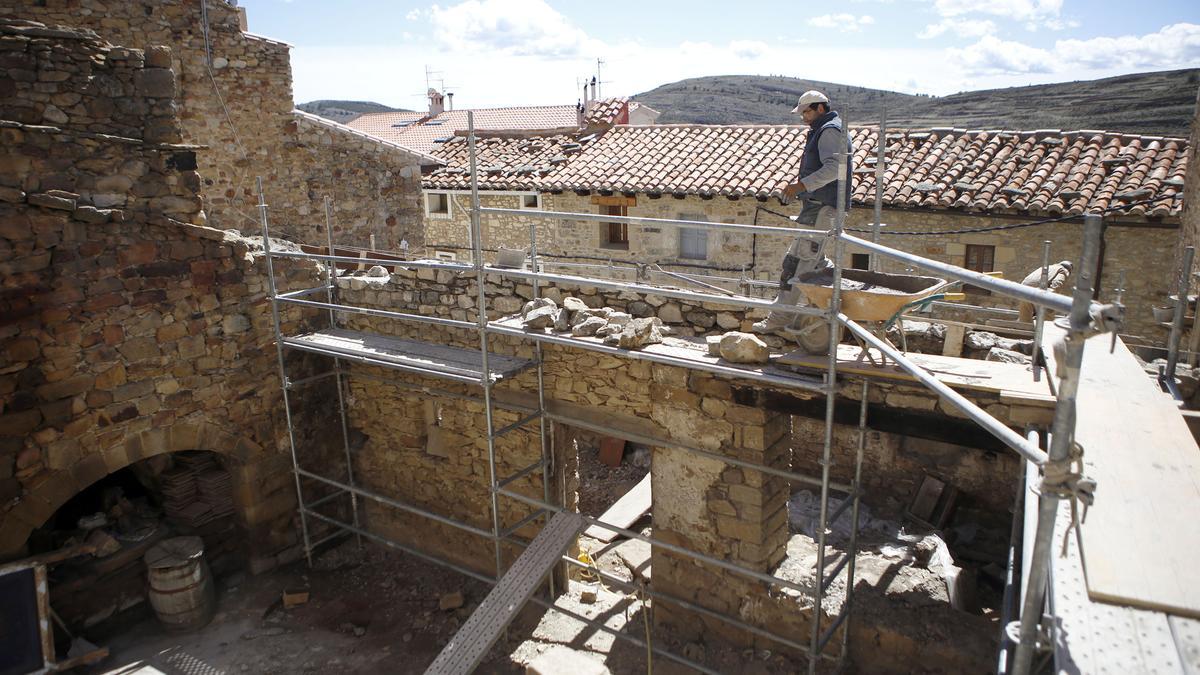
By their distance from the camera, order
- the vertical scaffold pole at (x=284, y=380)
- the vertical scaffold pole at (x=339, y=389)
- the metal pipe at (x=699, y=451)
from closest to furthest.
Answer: the metal pipe at (x=699, y=451) < the vertical scaffold pole at (x=284, y=380) < the vertical scaffold pole at (x=339, y=389)

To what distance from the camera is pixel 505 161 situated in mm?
16094

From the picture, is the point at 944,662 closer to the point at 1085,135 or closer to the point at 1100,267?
the point at 1100,267

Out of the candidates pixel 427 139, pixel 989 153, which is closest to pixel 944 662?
pixel 989 153

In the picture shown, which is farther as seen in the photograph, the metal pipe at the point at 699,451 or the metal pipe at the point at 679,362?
the metal pipe at the point at 699,451

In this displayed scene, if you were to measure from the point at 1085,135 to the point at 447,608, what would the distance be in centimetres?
1189

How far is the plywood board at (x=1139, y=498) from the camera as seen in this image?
2322 mm

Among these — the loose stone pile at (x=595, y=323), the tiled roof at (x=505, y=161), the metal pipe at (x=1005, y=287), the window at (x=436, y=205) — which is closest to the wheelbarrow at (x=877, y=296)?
the metal pipe at (x=1005, y=287)

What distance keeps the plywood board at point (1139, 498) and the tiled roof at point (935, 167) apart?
6.53 m

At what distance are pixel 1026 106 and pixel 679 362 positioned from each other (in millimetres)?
19001

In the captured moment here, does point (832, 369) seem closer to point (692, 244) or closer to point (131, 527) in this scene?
point (131, 527)

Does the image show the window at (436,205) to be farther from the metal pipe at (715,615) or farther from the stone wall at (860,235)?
the metal pipe at (715,615)

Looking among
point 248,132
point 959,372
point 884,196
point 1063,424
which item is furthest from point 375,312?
point 884,196

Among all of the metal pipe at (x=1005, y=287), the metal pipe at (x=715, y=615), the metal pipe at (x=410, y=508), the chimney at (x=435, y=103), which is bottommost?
the metal pipe at (x=715, y=615)

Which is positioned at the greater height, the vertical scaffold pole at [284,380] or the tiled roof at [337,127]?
the tiled roof at [337,127]
